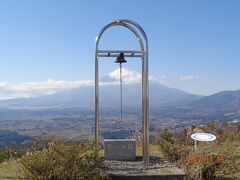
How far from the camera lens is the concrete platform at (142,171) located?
9109mm

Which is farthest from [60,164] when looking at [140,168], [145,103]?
[145,103]

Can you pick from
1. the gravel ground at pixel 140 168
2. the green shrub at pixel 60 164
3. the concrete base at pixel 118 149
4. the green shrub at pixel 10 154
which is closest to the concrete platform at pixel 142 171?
the gravel ground at pixel 140 168

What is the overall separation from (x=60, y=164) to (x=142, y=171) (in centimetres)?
206

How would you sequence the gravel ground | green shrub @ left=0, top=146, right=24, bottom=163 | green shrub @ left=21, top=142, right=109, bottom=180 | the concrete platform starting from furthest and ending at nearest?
green shrub @ left=0, top=146, right=24, bottom=163 < the gravel ground < the concrete platform < green shrub @ left=21, top=142, right=109, bottom=180

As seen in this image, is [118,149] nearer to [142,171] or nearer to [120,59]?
[142,171]

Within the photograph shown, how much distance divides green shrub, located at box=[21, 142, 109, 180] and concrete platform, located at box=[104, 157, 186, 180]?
577 millimetres

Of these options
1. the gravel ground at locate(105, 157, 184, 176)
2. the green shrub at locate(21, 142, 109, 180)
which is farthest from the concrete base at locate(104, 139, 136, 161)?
the green shrub at locate(21, 142, 109, 180)

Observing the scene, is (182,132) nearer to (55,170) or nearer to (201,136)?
(201,136)

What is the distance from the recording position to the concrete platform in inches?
359

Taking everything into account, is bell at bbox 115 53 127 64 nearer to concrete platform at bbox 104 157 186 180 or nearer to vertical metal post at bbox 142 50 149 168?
vertical metal post at bbox 142 50 149 168

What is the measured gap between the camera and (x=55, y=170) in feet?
26.4

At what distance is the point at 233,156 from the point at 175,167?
2.45 m

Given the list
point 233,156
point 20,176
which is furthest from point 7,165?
point 233,156

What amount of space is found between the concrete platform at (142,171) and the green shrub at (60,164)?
1.89 ft
